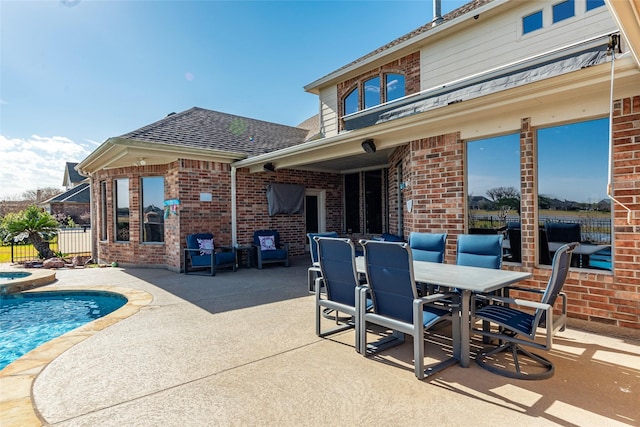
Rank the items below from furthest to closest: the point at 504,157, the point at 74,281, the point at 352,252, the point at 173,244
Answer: the point at 173,244
the point at 74,281
the point at 504,157
the point at 352,252

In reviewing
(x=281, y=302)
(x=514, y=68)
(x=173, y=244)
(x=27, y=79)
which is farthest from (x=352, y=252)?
(x=27, y=79)

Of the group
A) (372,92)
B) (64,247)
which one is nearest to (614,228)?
(372,92)

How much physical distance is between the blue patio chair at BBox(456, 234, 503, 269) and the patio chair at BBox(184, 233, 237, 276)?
5513mm

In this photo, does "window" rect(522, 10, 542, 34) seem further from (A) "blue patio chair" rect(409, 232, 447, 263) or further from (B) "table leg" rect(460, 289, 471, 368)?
(B) "table leg" rect(460, 289, 471, 368)

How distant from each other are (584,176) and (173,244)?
819 cm

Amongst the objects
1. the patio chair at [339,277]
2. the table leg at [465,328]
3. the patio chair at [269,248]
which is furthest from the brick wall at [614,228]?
the patio chair at [269,248]

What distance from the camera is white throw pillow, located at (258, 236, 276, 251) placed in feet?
28.9

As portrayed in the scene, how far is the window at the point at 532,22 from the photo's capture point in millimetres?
6090

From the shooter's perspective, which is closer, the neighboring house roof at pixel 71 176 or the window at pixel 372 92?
the window at pixel 372 92

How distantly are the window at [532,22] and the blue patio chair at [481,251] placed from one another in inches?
188

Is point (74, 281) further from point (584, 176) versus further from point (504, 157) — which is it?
point (584, 176)

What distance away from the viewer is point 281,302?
5160 millimetres

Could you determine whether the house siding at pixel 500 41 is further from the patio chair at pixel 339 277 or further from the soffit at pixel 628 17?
the patio chair at pixel 339 277

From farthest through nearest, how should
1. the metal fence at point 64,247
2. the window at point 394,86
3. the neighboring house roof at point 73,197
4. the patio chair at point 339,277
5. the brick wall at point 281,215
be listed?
the neighboring house roof at point 73,197
the metal fence at point 64,247
the brick wall at point 281,215
the window at point 394,86
the patio chair at point 339,277
